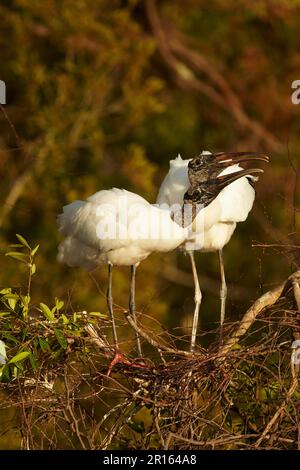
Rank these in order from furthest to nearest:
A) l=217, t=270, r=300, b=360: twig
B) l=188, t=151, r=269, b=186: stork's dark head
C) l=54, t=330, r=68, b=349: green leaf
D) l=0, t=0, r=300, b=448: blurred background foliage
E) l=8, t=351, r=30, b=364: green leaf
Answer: l=0, t=0, r=300, b=448: blurred background foliage, l=188, t=151, r=269, b=186: stork's dark head, l=217, t=270, r=300, b=360: twig, l=54, t=330, r=68, b=349: green leaf, l=8, t=351, r=30, b=364: green leaf

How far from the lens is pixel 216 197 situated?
21.6ft

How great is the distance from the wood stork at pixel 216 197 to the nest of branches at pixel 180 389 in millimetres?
1243

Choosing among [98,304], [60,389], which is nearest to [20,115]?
[98,304]

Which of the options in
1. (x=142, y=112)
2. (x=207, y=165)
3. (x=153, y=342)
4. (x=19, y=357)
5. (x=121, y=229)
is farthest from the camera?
(x=142, y=112)

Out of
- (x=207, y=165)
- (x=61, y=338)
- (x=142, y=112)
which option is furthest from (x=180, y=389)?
(x=142, y=112)

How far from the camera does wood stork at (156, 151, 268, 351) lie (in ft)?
21.3

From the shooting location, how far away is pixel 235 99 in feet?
37.0

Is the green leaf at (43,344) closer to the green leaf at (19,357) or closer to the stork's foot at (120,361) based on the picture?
the green leaf at (19,357)

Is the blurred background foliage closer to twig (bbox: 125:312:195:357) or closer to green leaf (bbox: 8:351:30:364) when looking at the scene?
twig (bbox: 125:312:195:357)

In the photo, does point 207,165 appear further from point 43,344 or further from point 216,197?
point 43,344

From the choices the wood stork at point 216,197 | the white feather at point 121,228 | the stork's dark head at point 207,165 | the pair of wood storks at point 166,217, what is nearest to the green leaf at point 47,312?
the pair of wood storks at point 166,217

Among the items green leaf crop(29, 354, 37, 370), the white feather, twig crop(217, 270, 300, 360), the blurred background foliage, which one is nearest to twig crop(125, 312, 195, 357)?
twig crop(217, 270, 300, 360)

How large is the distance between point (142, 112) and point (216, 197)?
139 inches

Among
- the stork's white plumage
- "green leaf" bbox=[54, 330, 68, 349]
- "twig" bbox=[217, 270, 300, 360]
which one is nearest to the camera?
"green leaf" bbox=[54, 330, 68, 349]
